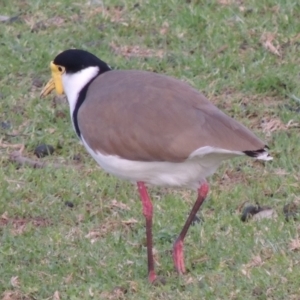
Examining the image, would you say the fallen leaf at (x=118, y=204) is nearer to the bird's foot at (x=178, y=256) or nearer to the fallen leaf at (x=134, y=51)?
the bird's foot at (x=178, y=256)

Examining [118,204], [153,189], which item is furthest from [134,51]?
[118,204]

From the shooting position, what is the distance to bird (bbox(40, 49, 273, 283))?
5027 mm

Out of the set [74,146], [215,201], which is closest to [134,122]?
[215,201]

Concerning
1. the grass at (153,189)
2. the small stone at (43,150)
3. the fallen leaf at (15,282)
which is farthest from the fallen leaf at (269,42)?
the fallen leaf at (15,282)

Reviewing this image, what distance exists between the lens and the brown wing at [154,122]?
198 inches

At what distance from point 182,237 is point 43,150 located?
2.09m

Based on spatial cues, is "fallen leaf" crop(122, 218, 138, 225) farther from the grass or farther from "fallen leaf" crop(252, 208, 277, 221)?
"fallen leaf" crop(252, 208, 277, 221)

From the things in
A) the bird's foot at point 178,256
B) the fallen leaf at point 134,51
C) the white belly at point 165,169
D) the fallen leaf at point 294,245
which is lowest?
the fallen leaf at point 134,51

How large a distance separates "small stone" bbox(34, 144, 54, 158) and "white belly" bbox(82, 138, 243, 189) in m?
2.00

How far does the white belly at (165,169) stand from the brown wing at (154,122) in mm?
51

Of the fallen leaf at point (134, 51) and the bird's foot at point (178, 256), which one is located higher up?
the bird's foot at point (178, 256)

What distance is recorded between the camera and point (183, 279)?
5.35 metres

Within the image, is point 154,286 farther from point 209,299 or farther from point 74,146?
point 74,146

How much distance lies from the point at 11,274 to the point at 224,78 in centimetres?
317
